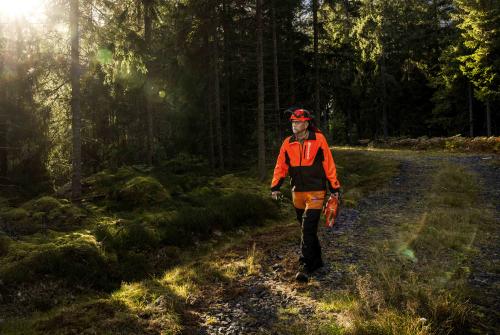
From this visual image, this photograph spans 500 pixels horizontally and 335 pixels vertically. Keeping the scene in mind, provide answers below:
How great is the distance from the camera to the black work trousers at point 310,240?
269 inches

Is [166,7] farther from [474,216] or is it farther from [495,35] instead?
[495,35]

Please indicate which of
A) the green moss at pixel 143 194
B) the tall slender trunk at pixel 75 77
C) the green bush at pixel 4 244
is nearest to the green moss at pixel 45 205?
the green moss at pixel 143 194

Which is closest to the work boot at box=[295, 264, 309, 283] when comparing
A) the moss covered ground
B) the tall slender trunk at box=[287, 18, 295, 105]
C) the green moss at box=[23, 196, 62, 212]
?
the moss covered ground

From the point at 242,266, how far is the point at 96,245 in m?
3.24

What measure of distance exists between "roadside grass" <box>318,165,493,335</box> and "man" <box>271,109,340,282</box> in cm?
96

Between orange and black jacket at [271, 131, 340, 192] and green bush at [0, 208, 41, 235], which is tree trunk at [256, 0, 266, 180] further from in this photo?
orange and black jacket at [271, 131, 340, 192]

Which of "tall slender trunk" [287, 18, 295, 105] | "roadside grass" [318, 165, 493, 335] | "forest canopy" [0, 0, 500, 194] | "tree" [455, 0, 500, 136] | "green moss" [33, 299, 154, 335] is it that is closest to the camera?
"roadside grass" [318, 165, 493, 335]

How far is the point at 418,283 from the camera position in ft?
20.1

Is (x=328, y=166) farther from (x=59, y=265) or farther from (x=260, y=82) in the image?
(x=260, y=82)

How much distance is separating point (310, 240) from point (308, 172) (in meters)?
1.19

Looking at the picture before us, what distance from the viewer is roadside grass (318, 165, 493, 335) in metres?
4.76

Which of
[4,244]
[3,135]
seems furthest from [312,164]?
[3,135]

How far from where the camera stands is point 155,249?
30.5 ft

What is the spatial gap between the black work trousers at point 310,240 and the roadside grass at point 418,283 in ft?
2.47
